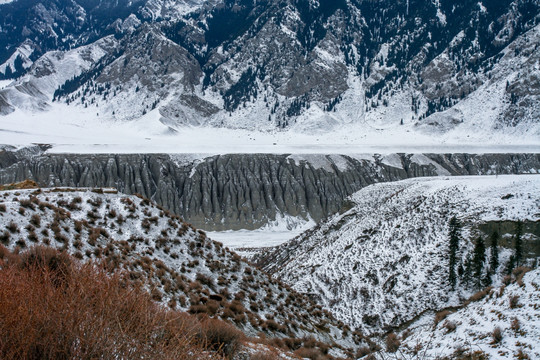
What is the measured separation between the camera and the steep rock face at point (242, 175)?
87125mm

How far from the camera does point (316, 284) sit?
102ft

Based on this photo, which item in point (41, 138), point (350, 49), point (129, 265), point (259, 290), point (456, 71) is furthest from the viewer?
point (350, 49)

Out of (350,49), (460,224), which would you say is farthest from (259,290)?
(350,49)

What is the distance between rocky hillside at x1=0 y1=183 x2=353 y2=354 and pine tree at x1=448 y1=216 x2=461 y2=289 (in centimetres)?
1254

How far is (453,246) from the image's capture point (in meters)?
26.6

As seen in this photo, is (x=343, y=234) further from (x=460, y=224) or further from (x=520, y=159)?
(x=520, y=159)

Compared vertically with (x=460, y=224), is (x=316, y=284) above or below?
below

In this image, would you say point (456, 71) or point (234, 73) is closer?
point (456, 71)

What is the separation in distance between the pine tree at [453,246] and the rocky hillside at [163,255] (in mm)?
12542

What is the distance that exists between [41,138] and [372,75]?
13878 centimetres

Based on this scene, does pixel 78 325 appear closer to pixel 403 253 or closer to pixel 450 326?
pixel 450 326

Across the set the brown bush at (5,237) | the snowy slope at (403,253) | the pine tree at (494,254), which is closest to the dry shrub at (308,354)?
the brown bush at (5,237)

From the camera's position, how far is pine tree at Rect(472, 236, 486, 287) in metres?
24.6

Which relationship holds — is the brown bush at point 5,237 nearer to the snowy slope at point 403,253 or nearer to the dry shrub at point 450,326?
the dry shrub at point 450,326
